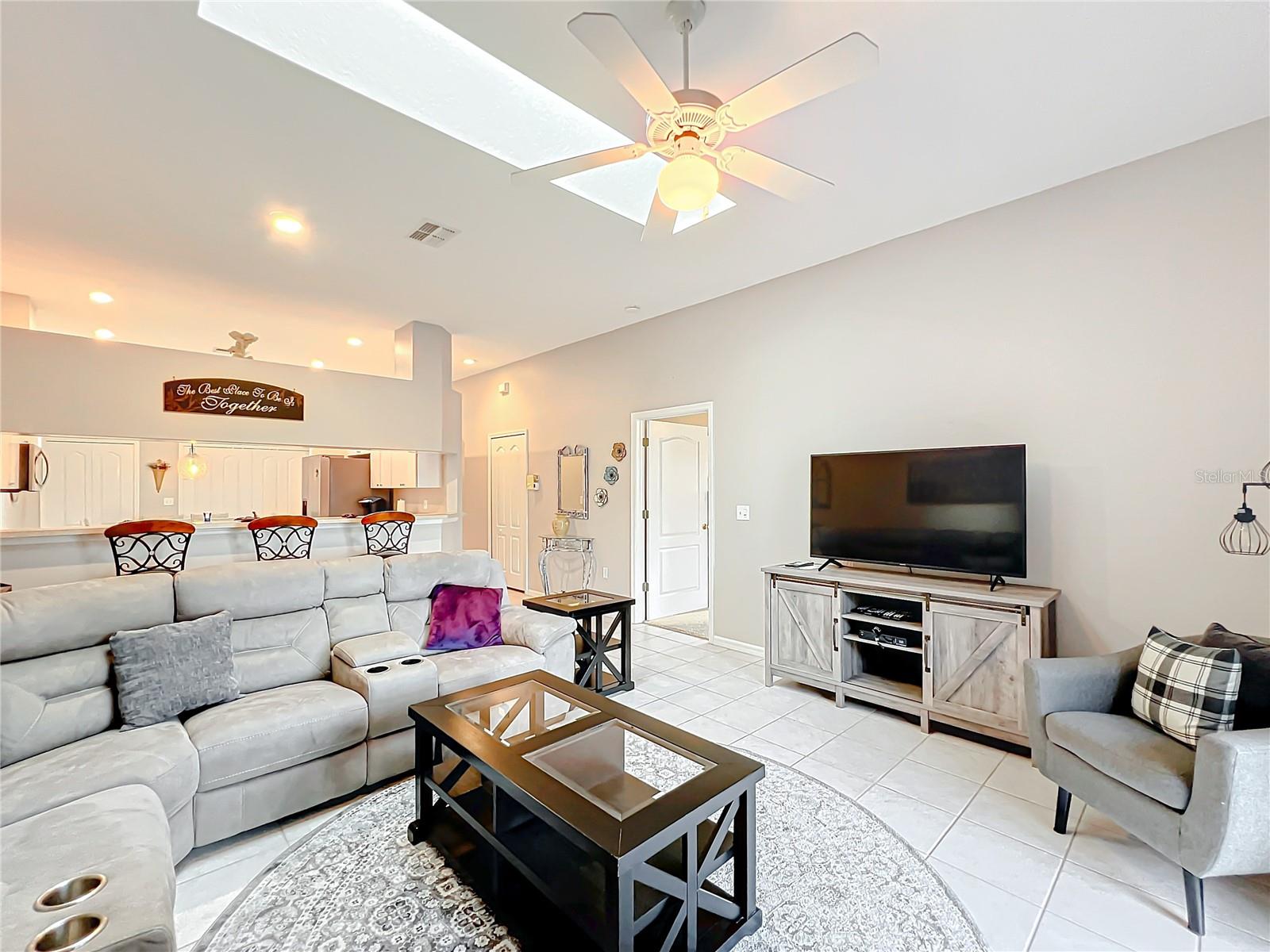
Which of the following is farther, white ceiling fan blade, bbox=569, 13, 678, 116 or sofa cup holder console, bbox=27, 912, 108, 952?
white ceiling fan blade, bbox=569, 13, 678, 116

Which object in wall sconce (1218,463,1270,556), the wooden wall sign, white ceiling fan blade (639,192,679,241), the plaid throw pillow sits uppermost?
white ceiling fan blade (639,192,679,241)

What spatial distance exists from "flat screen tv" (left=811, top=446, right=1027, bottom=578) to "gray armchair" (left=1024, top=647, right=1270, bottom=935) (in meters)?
0.81

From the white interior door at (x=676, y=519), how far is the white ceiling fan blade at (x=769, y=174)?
11.7ft

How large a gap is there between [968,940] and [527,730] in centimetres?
158

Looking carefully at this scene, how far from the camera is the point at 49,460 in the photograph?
20.7ft

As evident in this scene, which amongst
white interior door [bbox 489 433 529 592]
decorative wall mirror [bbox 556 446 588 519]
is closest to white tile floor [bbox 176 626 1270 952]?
decorative wall mirror [bbox 556 446 588 519]

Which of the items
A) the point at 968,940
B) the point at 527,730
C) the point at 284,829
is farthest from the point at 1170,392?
the point at 284,829

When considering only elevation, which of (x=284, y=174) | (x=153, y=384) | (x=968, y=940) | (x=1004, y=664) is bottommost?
(x=968, y=940)

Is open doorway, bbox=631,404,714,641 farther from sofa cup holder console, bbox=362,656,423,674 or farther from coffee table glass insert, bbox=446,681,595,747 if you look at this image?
coffee table glass insert, bbox=446,681,595,747

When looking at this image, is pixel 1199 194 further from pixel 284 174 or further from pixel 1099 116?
pixel 284 174

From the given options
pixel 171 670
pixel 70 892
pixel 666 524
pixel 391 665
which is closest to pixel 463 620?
pixel 391 665

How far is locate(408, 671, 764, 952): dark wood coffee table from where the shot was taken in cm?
150

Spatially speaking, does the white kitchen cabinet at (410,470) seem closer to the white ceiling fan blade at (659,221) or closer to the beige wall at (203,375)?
the beige wall at (203,375)

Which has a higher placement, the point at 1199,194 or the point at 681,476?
the point at 1199,194
